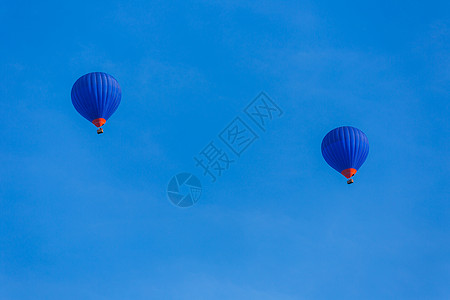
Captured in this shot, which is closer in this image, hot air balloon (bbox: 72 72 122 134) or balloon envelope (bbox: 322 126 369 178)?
hot air balloon (bbox: 72 72 122 134)

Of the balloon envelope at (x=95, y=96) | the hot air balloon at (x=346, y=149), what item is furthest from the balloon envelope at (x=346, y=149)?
the balloon envelope at (x=95, y=96)

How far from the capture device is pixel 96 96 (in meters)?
67.2

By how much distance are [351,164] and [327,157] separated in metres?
1.85

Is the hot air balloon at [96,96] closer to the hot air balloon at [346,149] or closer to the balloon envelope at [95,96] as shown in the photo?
the balloon envelope at [95,96]

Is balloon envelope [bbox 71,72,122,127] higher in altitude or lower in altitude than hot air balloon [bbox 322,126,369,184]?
higher

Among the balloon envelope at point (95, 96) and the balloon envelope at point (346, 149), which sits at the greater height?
the balloon envelope at point (95, 96)

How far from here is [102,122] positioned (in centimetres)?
6831

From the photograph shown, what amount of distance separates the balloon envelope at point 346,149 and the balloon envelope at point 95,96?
15.8m

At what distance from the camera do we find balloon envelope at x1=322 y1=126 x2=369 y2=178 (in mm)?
67375

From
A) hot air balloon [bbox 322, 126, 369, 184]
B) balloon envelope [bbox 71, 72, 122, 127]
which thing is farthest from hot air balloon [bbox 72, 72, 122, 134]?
hot air balloon [bbox 322, 126, 369, 184]

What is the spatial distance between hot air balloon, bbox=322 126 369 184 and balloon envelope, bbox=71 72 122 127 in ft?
51.7

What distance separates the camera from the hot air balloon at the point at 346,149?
67.4m

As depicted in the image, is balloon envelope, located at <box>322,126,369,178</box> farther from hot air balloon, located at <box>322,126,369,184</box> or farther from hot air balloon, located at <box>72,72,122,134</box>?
hot air balloon, located at <box>72,72,122,134</box>

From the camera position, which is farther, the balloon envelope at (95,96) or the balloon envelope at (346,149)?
the balloon envelope at (346,149)
